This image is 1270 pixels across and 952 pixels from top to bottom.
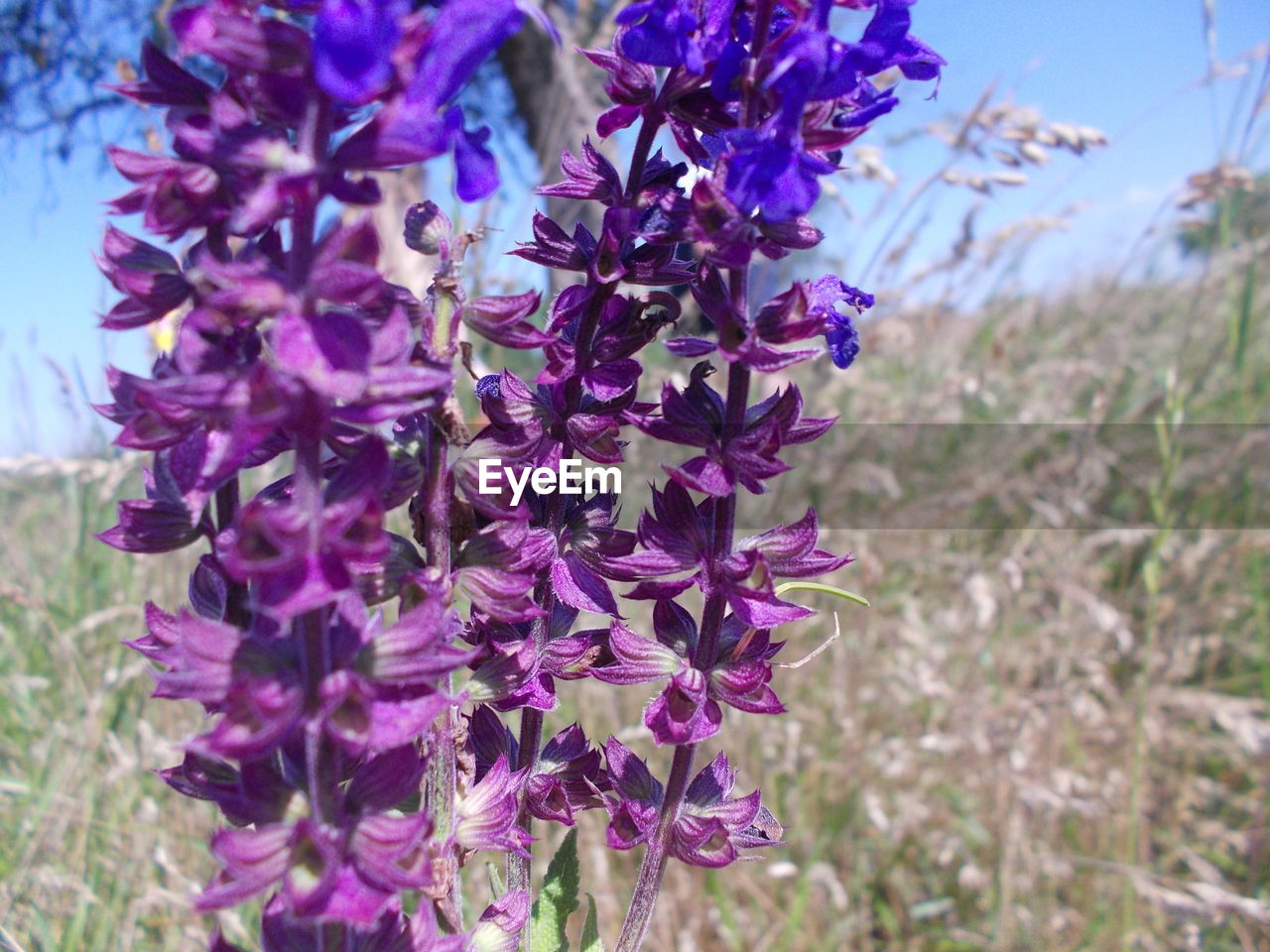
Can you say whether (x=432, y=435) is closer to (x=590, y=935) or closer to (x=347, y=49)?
(x=347, y=49)

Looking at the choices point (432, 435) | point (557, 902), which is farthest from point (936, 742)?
point (432, 435)

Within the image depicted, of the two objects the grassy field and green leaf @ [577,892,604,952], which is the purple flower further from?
the grassy field

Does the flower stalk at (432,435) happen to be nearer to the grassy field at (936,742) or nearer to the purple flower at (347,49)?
the purple flower at (347,49)

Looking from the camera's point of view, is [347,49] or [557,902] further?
[557,902]

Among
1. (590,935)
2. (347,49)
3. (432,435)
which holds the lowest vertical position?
(590,935)

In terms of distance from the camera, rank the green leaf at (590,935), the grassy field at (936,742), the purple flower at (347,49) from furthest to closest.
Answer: the grassy field at (936,742) → the green leaf at (590,935) → the purple flower at (347,49)

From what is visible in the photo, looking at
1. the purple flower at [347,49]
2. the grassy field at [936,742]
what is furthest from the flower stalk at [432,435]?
the grassy field at [936,742]
